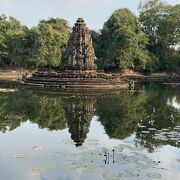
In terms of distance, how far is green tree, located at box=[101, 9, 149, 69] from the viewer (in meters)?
71.5

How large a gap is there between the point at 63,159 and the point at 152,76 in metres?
64.2

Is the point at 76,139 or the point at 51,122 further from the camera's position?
the point at 51,122

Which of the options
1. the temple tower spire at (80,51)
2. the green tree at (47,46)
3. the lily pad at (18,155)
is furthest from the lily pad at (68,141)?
the green tree at (47,46)

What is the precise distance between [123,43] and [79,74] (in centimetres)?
2431

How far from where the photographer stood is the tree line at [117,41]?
72.2 meters

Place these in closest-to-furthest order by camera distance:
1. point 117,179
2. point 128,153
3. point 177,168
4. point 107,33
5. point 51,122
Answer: point 117,179 → point 177,168 → point 128,153 → point 51,122 → point 107,33

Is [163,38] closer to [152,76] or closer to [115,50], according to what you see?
[152,76]

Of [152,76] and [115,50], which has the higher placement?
[115,50]

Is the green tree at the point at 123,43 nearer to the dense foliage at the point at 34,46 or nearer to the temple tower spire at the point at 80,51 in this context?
the dense foliage at the point at 34,46

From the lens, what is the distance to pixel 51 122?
2483 centimetres

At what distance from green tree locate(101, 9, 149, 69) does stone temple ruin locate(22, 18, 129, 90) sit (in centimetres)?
1852

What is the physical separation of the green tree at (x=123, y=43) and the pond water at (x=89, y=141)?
125ft

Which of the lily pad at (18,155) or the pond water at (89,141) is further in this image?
the lily pad at (18,155)

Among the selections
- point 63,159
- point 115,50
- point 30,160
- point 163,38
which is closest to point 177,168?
point 63,159
